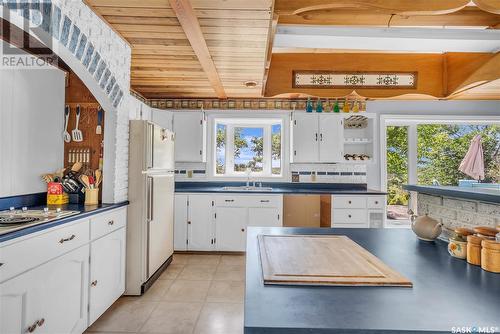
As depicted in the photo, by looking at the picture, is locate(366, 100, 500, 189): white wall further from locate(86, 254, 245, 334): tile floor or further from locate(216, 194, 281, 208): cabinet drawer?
locate(86, 254, 245, 334): tile floor

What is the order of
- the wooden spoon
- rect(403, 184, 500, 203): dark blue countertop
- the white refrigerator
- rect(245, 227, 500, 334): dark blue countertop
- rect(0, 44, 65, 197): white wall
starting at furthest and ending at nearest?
the white refrigerator
the wooden spoon
rect(0, 44, 65, 197): white wall
rect(403, 184, 500, 203): dark blue countertop
rect(245, 227, 500, 334): dark blue countertop

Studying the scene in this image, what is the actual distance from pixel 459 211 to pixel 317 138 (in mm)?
2920

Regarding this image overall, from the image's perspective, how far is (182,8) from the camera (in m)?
1.99

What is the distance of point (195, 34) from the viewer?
2.38m

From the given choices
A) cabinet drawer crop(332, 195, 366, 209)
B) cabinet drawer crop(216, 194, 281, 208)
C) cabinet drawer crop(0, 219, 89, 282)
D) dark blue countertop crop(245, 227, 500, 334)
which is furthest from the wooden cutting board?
cabinet drawer crop(332, 195, 366, 209)

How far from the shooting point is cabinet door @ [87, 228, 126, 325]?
85.1 inches

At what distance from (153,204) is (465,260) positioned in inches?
98.0

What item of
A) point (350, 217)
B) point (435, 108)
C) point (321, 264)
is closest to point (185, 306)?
point (321, 264)

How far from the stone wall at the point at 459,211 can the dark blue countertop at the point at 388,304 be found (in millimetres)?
344

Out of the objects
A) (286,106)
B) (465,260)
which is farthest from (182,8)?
(286,106)

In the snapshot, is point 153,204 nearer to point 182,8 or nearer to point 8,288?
point 8,288

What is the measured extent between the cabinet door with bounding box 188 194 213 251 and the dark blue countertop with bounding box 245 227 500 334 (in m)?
2.97

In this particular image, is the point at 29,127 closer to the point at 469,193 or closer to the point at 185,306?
the point at 185,306

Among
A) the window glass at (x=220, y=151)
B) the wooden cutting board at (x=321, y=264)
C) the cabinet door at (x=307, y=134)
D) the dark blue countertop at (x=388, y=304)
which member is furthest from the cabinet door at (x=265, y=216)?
the dark blue countertop at (x=388, y=304)
